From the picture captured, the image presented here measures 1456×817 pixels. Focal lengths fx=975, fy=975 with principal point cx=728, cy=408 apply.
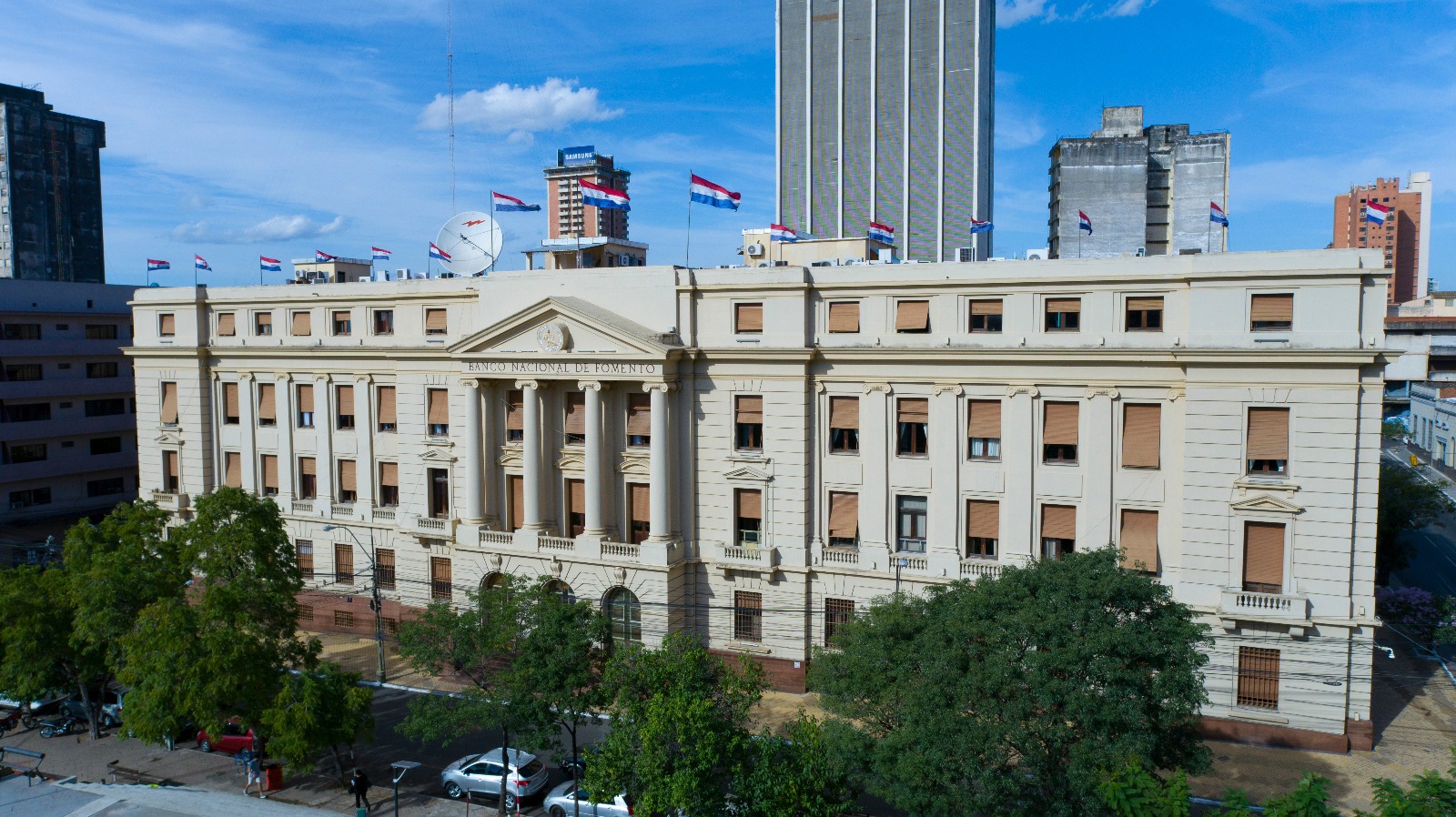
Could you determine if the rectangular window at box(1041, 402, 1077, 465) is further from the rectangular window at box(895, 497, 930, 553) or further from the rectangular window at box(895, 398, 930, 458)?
the rectangular window at box(895, 497, 930, 553)

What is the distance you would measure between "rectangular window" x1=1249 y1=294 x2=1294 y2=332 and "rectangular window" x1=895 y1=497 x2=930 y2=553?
14257 mm

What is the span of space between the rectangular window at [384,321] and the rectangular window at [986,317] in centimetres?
2929

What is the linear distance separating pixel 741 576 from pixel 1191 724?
2077 centimetres

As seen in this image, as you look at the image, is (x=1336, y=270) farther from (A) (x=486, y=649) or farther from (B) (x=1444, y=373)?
(B) (x=1444, y=373)

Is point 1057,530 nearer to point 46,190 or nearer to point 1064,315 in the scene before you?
point 1064,315

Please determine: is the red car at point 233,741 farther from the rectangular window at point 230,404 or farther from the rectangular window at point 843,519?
the rectangular window at point 843,519

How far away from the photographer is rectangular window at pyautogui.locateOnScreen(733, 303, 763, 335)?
43.0m

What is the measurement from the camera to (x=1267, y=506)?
35.3 meters

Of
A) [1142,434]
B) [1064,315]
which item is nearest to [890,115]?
[1064,315]

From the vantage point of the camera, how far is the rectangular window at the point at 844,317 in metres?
42.0

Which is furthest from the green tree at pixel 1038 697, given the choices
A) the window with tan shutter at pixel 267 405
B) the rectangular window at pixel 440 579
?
the window with tan shutter at pixel 267 405

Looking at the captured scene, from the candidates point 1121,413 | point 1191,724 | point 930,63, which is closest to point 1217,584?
point 1121,413

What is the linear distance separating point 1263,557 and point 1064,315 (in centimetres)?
1151

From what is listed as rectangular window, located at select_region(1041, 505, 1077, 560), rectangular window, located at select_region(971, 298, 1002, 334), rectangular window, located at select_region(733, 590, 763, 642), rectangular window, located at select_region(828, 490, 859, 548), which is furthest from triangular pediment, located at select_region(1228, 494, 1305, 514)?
rectangular window, located at select_region(733, 590, 763, 642)
